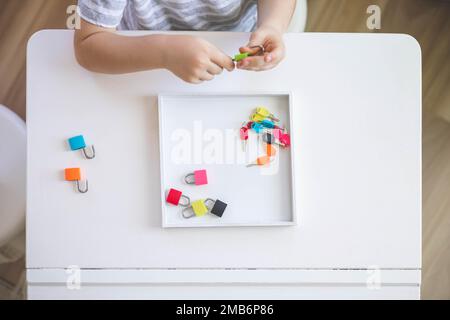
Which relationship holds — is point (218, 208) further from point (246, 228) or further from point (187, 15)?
point (187, 15)

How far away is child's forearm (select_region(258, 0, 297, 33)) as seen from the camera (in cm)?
77

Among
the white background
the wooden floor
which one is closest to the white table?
the white background

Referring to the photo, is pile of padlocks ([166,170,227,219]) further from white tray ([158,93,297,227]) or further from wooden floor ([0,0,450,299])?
wooden floor ([0,0,450,299])

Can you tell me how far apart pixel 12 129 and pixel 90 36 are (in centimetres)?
31

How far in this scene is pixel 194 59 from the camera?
0.69 meters

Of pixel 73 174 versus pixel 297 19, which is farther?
pixel 297 19

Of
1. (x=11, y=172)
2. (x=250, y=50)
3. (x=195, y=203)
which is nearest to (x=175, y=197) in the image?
(x=195, y=203)

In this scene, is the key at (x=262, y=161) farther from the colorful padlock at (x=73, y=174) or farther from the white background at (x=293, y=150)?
the colorful padlock at (x=73, y=174)

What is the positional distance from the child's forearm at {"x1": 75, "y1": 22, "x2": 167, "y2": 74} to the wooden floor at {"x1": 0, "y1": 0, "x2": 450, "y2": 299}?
0.58m

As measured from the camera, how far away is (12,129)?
92cm

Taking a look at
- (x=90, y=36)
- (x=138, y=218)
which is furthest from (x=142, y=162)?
(x=90, y=36)

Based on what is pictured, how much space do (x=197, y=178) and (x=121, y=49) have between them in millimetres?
223

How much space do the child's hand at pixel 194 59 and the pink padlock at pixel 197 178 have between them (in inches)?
5.6

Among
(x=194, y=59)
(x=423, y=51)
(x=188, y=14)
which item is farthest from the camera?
(x=423, y=51)
